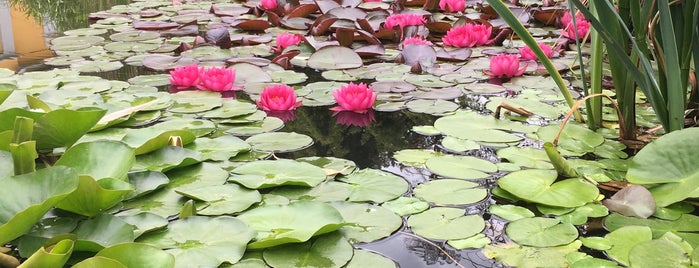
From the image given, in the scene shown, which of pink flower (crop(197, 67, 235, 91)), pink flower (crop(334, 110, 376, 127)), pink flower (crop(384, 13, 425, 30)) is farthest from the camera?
pink flower (crop(384, 13, 425, 30))

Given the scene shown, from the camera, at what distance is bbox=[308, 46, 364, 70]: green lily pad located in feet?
7.44

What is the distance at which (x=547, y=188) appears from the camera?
1202 millimetres

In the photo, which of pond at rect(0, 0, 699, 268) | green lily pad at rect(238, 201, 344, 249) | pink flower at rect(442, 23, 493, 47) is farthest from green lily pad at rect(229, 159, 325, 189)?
pink flower at rect(442, 23, 493, 47)

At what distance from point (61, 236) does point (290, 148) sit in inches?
24.3

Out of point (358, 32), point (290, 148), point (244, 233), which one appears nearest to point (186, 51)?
point (358, 32)

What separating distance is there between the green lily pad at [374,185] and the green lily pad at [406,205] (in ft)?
0.05

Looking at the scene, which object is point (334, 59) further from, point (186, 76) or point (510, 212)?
point (510, 212)

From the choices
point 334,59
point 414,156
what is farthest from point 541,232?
point 334,59

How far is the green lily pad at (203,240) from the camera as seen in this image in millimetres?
940

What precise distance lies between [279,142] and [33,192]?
0.63 meters

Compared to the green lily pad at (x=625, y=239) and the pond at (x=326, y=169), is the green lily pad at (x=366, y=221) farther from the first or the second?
the green lily pad at (x=625, y=239)

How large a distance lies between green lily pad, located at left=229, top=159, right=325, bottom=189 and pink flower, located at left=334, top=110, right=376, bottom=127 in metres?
0.40

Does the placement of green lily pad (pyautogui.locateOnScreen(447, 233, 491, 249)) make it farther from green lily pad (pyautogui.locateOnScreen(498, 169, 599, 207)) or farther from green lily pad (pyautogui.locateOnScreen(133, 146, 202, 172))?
green lily pad (pyautogui.locateOnScreen(133, 146, 202, 172))

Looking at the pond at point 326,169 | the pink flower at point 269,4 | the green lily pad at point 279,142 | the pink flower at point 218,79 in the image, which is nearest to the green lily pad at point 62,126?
the pond at point 326,169
